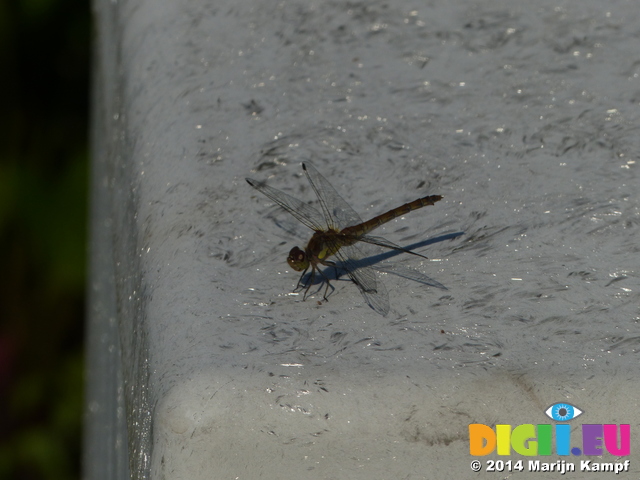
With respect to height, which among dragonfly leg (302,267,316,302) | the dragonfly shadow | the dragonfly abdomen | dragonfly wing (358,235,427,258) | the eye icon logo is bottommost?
the eye icon logo

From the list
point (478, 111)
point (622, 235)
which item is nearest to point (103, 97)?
point (478, 111)

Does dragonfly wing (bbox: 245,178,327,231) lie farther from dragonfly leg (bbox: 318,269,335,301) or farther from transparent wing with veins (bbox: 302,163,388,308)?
dragonfly leg (bbox: 318,269,335,301)

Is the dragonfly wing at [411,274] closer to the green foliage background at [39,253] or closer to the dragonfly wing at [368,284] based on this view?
the dragonfly wing at [368,284]

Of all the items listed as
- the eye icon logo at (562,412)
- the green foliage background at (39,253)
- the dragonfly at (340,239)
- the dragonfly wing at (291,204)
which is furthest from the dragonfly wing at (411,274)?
the green foliage background at (39,253)

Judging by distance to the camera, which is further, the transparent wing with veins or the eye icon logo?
the transparent wing with veins

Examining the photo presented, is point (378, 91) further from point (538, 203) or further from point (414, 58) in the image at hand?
point (538, 203)

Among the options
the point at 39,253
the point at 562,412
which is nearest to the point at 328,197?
the point at 562,412

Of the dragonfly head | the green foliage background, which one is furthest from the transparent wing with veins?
the green foliage background
